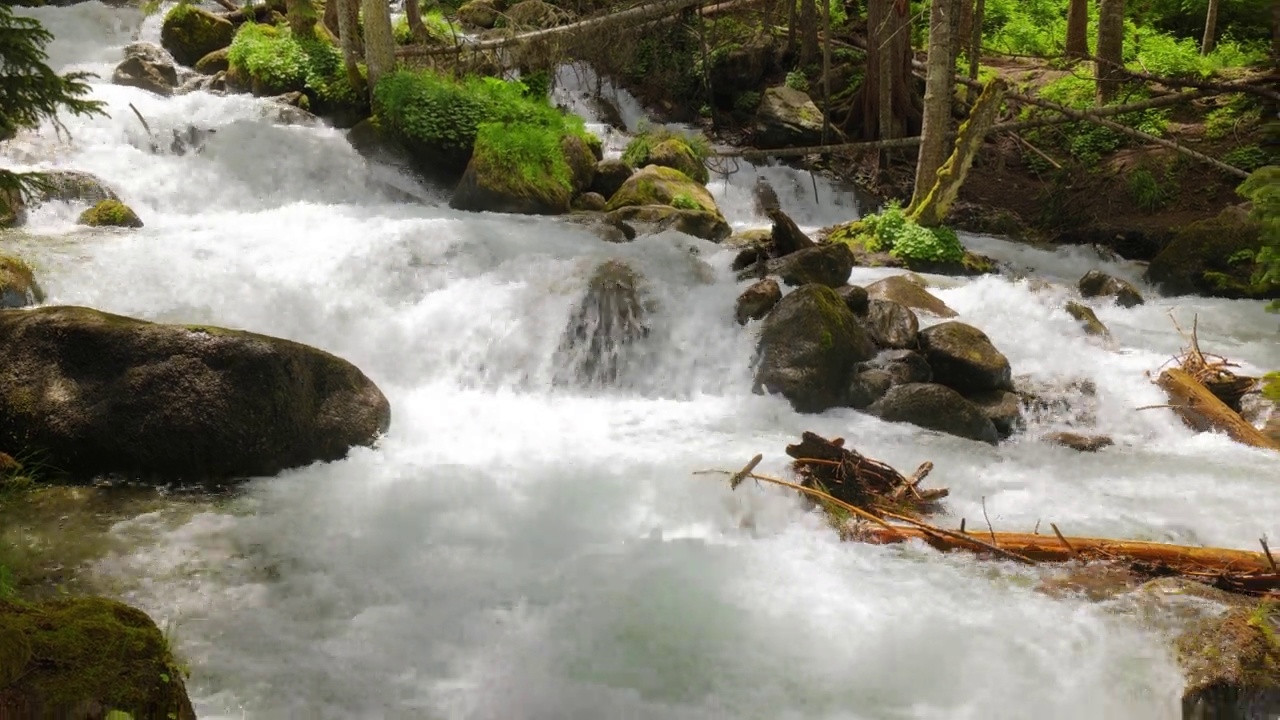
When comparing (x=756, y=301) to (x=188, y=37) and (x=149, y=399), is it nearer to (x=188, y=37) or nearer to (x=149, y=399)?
(x=149, y=399)

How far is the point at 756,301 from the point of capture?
31.1 feet

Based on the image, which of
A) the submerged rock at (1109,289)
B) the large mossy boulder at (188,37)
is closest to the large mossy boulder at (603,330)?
the submerged rock at (1109,289)

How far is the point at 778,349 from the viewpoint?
8633mm

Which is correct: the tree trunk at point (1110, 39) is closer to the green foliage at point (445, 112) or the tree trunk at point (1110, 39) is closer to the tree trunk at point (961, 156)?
the tree trunk at point (961, 156)

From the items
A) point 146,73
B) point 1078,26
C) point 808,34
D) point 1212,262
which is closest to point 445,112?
point 146,73

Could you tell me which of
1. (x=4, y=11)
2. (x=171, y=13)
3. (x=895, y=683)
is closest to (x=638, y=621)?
(x=895, y=683)

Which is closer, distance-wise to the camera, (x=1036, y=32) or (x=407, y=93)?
(x=407, y=93)

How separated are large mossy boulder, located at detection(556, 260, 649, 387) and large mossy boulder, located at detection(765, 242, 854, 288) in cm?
188

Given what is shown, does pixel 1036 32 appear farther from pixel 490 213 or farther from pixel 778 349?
pixel 778 349

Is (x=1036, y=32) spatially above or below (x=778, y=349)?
above

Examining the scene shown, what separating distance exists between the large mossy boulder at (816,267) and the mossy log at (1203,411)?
3.51m

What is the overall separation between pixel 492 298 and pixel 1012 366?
5.62 metres

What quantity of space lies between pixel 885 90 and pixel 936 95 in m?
5.07

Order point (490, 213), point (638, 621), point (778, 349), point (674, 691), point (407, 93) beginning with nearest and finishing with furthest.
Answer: point (674, 691), point (638, 621), point (778, 349), point (490, 213), point (407, 93)
